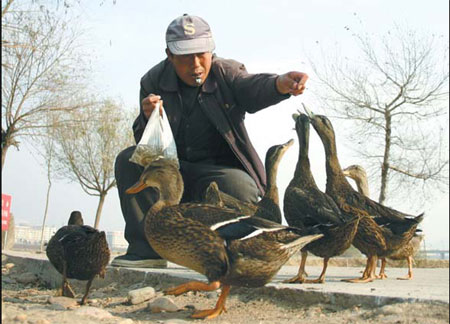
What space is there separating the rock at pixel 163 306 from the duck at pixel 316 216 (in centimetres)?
116

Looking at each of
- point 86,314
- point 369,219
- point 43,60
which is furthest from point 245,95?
point 43,60

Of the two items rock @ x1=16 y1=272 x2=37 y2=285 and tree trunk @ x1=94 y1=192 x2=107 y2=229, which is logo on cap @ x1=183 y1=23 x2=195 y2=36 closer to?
rock @ x1=16 y1=272 x2=37 y2=285

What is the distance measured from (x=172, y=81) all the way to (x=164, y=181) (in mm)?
2013

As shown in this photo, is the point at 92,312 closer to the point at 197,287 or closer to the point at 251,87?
the point at 197,287

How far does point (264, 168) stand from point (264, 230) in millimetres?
2314

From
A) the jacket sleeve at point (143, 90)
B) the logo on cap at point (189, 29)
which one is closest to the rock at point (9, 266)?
the jacket sleeve at point (143, 90)

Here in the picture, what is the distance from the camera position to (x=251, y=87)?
533 cm

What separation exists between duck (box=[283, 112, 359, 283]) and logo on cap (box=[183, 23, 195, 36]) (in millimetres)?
1488

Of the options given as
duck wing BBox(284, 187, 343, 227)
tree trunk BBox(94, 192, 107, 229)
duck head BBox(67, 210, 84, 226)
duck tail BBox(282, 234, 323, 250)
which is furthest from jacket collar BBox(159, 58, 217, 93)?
tree trunk BBox(94, 192, 107, 229)

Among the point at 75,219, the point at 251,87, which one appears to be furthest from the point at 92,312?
the point at 75,219

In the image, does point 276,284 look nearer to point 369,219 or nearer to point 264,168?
point 369,219

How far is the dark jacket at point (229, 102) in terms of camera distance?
17.9 ft

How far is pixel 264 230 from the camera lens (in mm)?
3568

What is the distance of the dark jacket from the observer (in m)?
5.44
